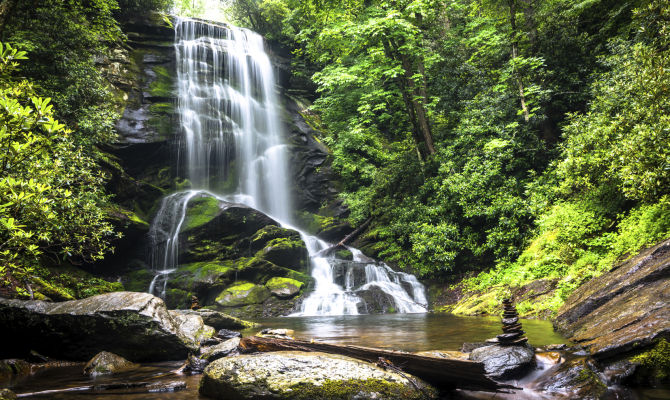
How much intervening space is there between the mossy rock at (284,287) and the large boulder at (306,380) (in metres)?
12.2

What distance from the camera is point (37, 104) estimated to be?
4.38 meters

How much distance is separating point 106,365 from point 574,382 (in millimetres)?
6896

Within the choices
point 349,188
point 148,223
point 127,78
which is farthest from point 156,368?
point 127,78

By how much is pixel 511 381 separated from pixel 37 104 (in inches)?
260

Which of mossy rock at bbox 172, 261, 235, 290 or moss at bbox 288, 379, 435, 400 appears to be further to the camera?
mossy rock at bbox 172, 261, 235, 290

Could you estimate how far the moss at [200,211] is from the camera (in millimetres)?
19125

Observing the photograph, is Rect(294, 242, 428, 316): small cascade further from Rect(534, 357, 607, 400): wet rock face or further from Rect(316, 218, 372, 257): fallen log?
Rect(534, 357, 607, 400): wet rock face

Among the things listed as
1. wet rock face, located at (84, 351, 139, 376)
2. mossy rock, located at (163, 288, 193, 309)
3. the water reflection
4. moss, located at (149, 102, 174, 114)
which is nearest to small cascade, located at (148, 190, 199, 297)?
mossy rock, located at (163, 288, 193, 309)

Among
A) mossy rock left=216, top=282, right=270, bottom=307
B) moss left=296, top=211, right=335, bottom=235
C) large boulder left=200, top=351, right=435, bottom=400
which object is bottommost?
large boulder left=200, top=351, right=435, bottom=400

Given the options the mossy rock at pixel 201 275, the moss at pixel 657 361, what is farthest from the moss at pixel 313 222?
the moss at pixel 657 361

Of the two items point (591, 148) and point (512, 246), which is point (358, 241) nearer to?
point (512, 246)

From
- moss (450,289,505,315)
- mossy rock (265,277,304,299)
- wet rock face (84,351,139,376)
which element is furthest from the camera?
mossy rock (265,277,304,299)

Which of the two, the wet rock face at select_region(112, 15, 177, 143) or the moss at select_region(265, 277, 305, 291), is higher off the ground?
the wet rock face at select_region(112, 15, 177, 143)

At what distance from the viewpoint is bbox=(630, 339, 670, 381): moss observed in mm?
3713
